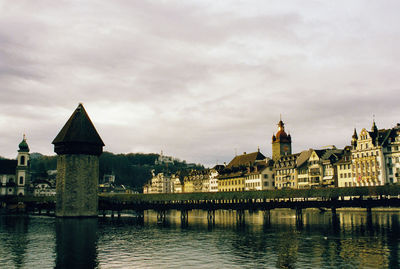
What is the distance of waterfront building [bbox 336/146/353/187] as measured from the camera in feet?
302

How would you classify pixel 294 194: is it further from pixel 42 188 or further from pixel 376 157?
pixel 42 188

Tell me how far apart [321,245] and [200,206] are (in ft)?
102

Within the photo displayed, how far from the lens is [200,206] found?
6325 centimetres

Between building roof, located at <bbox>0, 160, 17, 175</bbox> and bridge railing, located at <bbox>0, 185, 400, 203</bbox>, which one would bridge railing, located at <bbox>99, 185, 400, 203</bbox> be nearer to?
bridge railing, located at <bbox>0, 185, 400, 203</bbox>

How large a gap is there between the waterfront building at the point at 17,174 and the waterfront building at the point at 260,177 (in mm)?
60857

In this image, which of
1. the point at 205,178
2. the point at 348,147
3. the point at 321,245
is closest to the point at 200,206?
the point at 321,245

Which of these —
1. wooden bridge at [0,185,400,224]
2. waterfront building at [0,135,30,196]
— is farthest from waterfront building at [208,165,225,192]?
waterfront building at [0,135,30,196]

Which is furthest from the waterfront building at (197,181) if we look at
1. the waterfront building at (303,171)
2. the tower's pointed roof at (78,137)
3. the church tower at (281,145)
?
the tower's pointed roof at (78,137)

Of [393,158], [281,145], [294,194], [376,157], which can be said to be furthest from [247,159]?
[294,194]

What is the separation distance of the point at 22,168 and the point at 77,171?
201ft

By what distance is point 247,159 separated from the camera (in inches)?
4911

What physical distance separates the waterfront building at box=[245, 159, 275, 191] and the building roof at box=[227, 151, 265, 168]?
4273 millimetres

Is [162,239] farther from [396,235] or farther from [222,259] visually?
[396,235]

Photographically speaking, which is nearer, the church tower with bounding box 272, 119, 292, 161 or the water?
the water
